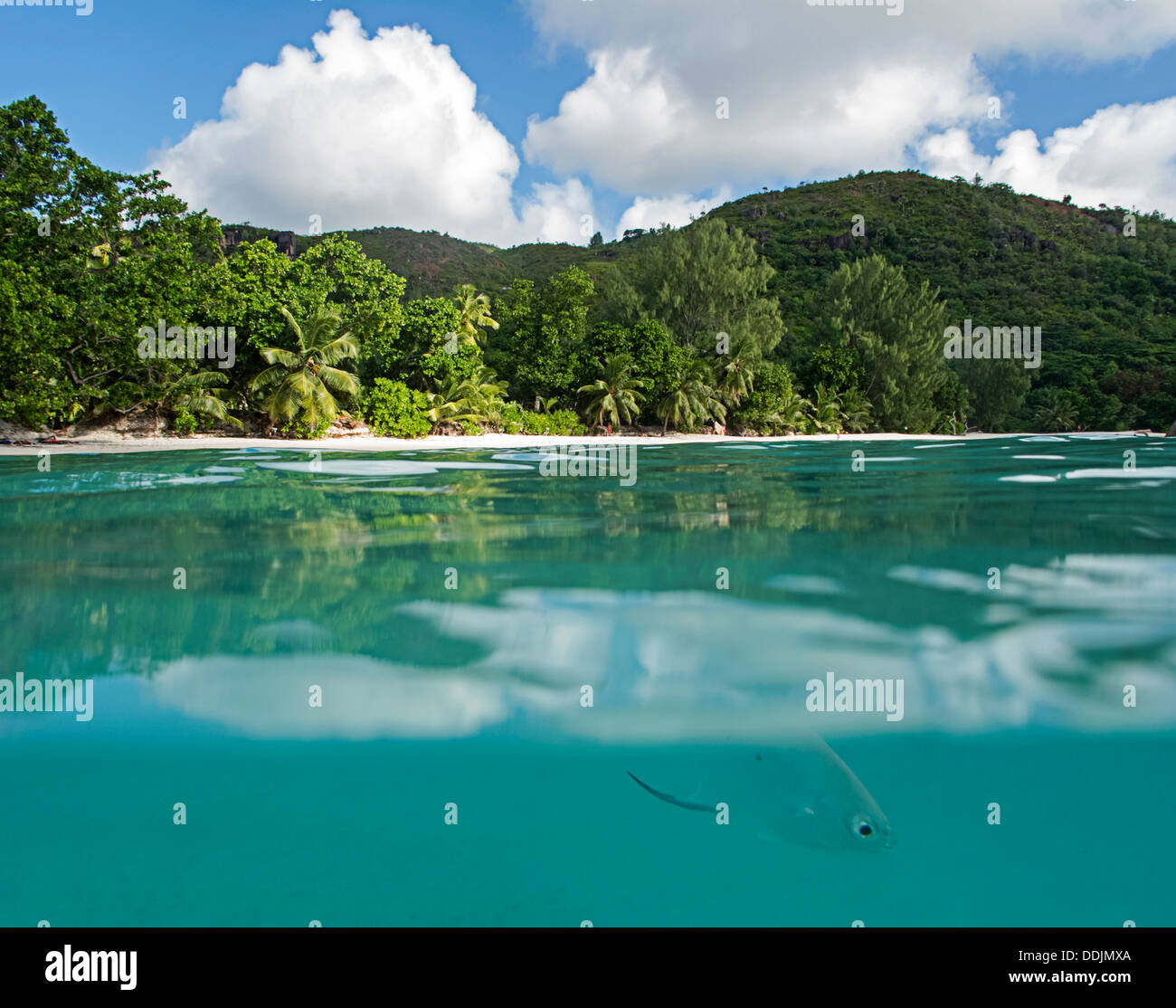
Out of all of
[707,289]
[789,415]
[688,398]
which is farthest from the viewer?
[707,289]

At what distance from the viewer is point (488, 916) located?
78.4 inches

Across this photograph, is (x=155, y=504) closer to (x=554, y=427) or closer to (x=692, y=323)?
(x=554, y=427)

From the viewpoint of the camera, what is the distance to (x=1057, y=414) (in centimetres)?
4766

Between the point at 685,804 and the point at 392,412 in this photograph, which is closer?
the point at 685,804

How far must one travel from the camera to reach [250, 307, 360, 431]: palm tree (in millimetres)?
23219

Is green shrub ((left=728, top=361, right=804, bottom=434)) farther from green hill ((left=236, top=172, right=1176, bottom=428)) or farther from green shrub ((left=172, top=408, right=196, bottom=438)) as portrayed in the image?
green shrub ((left=172, top=408, right=196, bottom=438))

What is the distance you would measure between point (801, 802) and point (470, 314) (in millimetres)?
28578

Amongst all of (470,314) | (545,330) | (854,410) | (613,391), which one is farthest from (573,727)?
(854,410)

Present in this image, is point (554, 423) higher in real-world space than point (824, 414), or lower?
lower

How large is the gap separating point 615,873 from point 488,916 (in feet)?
1.26

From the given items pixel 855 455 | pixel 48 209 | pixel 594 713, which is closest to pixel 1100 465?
pixel 855 455

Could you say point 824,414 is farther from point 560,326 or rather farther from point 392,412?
point 392,412

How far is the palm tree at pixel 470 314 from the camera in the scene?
2797cm
